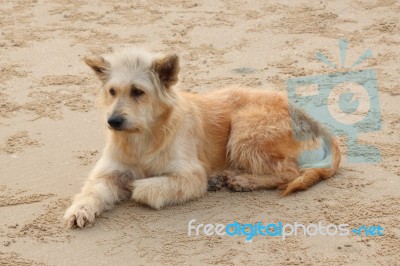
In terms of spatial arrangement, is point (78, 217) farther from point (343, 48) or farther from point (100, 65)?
point (343, 48)

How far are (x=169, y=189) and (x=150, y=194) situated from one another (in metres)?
0.18

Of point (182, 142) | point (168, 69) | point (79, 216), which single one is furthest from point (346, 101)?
point (79, 216)

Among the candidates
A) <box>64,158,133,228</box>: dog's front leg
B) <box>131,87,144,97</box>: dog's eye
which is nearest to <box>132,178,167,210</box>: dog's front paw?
<box>64,158,133,228</box>: dog's front leg

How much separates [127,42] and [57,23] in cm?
139

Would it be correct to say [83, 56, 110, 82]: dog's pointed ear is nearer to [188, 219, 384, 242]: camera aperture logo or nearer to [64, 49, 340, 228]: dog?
[64, 49, 340, 228]: dog

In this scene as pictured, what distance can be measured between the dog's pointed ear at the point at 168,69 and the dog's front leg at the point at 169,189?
80 cm

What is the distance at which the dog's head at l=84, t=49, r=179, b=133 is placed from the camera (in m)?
5.71

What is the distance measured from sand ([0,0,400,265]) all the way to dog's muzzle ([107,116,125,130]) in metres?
0.75

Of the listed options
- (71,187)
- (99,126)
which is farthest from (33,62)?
(71,187)

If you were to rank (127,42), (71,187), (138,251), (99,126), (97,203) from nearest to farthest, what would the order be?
(138,251)
(97,203)
(71,187)
(99,126)
(127,42)

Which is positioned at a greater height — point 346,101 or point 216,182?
point 346,101

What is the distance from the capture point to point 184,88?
834 centimetres

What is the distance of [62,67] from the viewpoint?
8953 mm

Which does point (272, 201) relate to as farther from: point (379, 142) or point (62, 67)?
point (62, 67)
